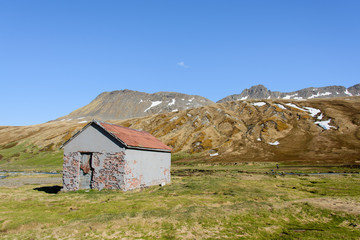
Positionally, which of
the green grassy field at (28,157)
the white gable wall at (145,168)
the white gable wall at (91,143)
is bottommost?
the green grassy field at (28,157)

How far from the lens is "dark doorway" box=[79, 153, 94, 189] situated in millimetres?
27859

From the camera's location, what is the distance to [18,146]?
121 m

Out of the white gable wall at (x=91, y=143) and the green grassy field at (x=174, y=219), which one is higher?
the white gable wall at (x=91, y=143)

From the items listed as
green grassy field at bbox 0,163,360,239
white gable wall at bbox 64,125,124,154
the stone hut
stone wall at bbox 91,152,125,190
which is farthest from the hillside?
white gable wall at bbox 64,125,124,154

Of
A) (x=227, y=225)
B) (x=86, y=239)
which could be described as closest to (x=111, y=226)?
(x=86, y=239)

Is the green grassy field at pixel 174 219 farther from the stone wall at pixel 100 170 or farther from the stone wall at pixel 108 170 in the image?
the stone wall at pixel 100 170

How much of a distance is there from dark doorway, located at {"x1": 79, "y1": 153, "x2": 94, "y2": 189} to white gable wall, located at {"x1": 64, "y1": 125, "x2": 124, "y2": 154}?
79 cm

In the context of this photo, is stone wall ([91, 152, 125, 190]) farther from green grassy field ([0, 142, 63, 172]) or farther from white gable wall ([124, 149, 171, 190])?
green grassy field ([0, 142, 63, 172])

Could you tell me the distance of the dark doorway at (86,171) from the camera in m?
27.9

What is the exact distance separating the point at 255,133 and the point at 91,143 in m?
92.8

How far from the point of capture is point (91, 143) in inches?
1117

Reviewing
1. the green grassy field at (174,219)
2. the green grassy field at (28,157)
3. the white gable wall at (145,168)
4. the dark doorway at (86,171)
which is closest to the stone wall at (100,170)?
the dark doorway at (86,171)

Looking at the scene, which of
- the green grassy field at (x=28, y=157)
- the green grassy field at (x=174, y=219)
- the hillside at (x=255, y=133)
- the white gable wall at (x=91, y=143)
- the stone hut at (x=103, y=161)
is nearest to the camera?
the green grassy field at (x=174, y=219)

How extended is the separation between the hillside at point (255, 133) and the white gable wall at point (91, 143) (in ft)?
209
